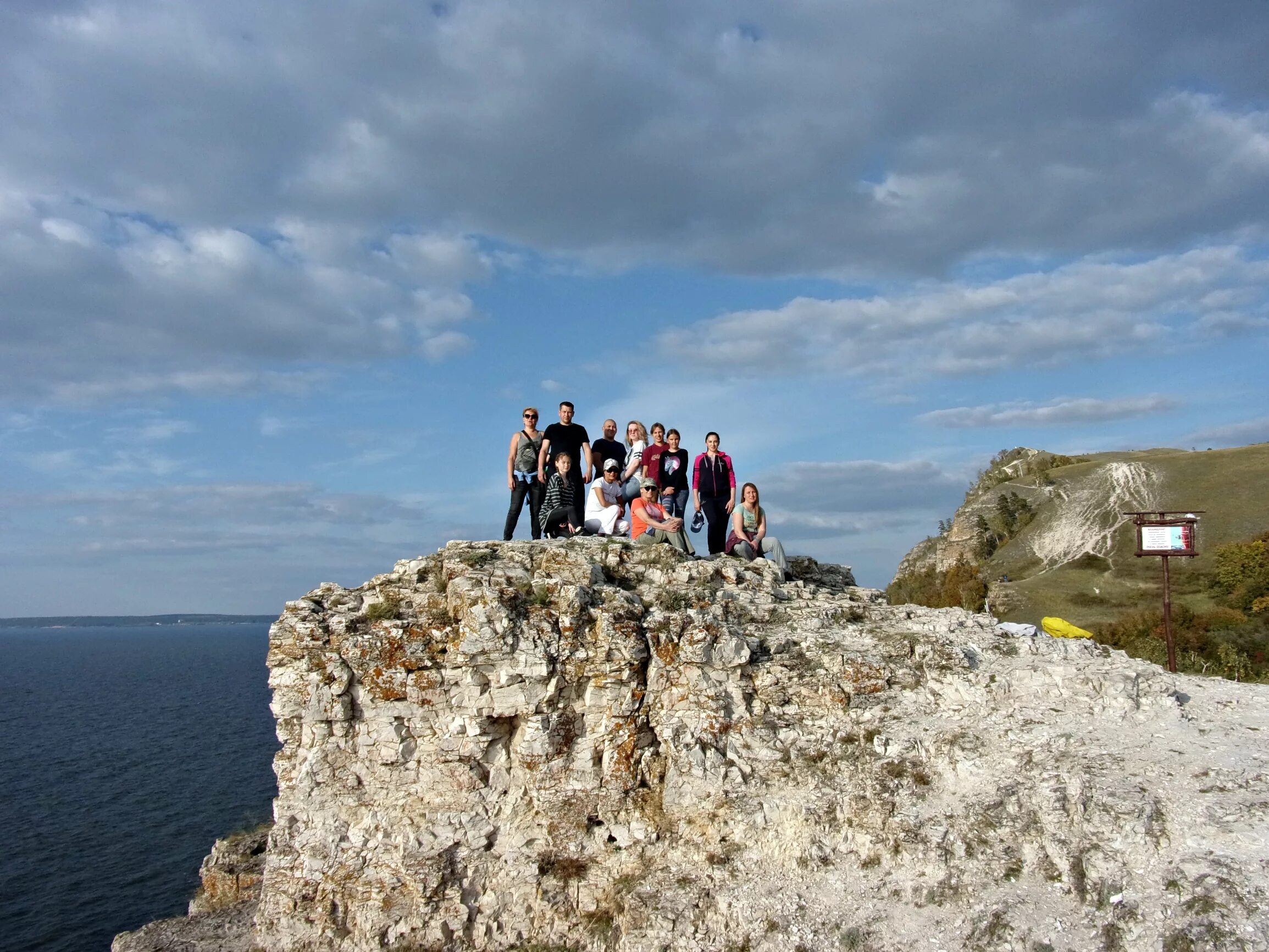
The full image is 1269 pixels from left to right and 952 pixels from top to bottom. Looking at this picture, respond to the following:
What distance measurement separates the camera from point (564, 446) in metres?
21.0

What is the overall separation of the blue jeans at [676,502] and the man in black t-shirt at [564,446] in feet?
7.47

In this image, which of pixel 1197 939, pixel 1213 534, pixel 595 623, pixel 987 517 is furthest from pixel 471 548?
pixel 987 517

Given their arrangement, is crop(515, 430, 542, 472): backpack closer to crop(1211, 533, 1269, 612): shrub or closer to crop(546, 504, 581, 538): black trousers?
crop(546, 504, 581, 538): black trousers

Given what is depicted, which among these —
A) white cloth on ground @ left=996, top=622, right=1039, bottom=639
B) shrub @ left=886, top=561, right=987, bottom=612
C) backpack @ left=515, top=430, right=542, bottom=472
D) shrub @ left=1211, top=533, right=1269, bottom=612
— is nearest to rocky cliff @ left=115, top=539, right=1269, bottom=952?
white cloth on ground @ left=996, top=622, right=1039, bottom=639

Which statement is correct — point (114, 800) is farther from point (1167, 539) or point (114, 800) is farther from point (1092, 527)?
point (1092, 527)

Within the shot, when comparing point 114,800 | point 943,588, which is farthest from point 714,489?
point 943,588

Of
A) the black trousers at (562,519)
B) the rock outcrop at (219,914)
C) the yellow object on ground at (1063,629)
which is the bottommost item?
the rock outcrop at (219,914)

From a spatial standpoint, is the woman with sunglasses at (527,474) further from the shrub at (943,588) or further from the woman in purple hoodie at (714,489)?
the shrub at (943,588)

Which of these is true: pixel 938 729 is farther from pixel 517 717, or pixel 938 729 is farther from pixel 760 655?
pixel 517 717

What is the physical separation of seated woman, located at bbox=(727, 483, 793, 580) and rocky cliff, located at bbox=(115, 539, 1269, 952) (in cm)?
248

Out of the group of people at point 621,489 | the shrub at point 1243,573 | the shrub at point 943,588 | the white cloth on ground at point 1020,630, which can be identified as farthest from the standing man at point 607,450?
the shrub at point 1243,573

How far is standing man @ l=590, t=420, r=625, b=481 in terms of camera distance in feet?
73.5

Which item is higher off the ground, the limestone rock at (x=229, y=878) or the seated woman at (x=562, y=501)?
the seated woman at (x=562, y=501)

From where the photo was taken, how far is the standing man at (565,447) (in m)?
21.0
